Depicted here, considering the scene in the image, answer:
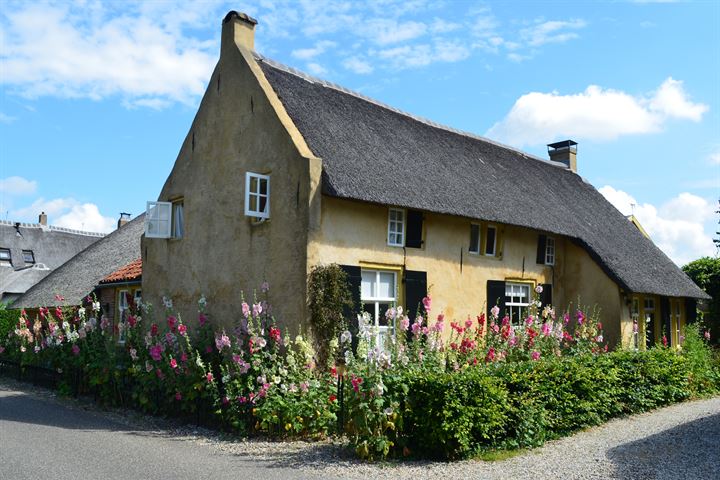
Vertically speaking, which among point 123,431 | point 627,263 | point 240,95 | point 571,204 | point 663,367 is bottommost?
point 123,431

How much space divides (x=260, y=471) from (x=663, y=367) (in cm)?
903

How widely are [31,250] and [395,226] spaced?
29.5m

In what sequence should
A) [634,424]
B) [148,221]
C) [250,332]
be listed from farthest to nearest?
[148,221], [634,424], [250,332]

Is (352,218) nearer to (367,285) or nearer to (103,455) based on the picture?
(367,285)

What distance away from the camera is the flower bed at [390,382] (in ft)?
25.8

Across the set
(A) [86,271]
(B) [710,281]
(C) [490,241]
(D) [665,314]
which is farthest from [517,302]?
(A) [86,271]

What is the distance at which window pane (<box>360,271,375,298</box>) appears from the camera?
11.8m

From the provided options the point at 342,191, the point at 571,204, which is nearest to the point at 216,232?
the point at 342,191

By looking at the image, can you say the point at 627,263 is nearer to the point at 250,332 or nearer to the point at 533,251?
the point at 533,251

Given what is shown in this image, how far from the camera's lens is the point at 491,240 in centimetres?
1491

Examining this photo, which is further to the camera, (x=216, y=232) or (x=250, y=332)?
(x=216, y=232)

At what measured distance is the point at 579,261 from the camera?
16.9 m

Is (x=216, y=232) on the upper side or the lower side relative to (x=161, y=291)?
upper

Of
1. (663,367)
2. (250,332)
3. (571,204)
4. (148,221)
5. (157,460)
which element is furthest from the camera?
(571,204)
